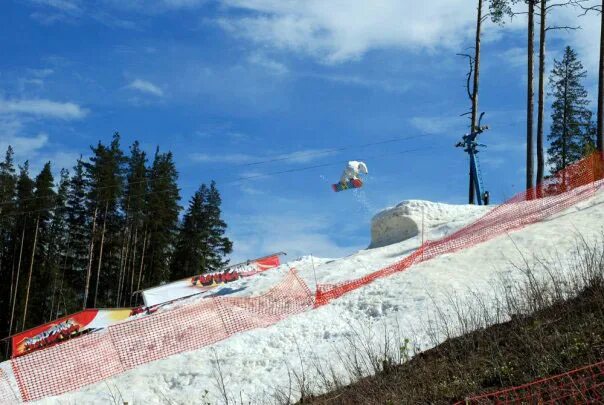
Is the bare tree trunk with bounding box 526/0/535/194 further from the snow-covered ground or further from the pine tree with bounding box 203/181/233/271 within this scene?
the pine tree with bounding box 203/181/233/271

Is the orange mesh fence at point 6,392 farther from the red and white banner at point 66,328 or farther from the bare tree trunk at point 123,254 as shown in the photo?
the bare tree trunk at point 123,254

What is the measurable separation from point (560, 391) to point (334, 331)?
6659 mm

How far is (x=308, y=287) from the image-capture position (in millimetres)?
18156

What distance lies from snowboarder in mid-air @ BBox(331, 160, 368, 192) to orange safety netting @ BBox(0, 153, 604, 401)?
624 centimetres

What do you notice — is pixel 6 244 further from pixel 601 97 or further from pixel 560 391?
pixel 560 391

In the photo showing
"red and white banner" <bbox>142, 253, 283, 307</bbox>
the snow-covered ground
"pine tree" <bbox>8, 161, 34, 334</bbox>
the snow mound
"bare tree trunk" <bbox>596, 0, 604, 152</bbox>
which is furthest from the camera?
"pine tree" <bbox>8, 161, 34, 334</bbox>

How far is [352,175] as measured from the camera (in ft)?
81.5

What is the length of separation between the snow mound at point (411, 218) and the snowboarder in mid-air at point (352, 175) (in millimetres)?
1418

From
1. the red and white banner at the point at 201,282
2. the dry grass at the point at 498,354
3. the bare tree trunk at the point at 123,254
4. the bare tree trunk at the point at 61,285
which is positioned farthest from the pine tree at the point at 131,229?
the dry grass at the point at 498,354

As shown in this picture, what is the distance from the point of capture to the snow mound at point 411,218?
76.4 feet

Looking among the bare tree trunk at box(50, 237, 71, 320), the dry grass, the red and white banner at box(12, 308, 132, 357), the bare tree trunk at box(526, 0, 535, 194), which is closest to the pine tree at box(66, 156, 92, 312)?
the bare tree trunk at box(50, 237, 71, 320)

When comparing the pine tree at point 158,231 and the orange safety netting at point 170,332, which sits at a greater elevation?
the pine tree at point 158,231

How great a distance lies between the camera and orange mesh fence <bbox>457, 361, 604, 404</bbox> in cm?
731

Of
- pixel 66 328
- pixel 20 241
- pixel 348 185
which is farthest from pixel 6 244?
pixel 348 185
